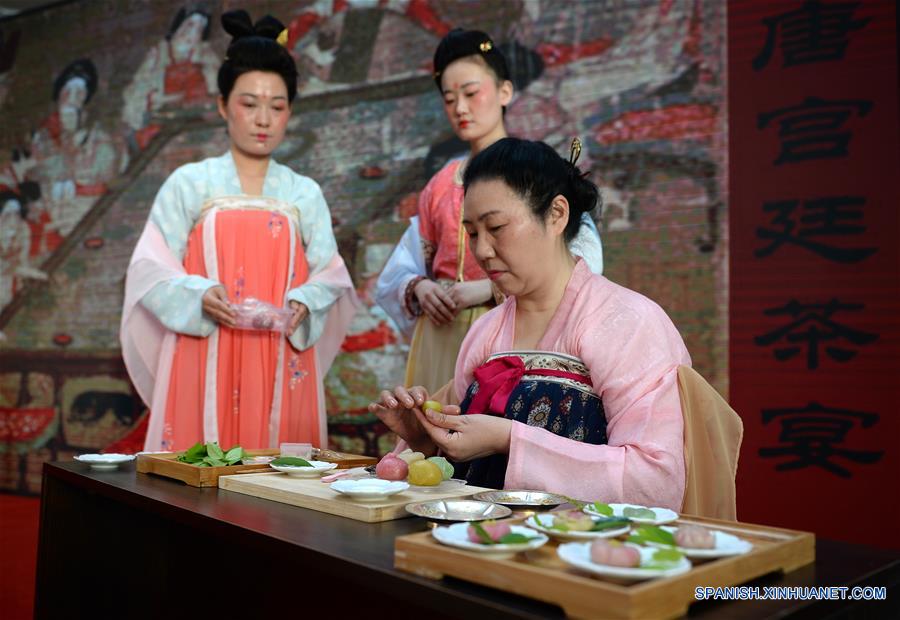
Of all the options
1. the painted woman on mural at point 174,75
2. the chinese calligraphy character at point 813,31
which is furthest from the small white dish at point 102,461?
the painted woman on mural at point 174,75

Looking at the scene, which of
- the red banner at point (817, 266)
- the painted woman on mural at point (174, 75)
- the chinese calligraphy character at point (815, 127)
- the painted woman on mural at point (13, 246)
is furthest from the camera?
the painted woman on mural at point (13, 246)

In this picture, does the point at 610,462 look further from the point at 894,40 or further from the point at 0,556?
the point at 0,556

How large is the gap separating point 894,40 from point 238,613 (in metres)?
3.27

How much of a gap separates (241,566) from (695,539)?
128 cm

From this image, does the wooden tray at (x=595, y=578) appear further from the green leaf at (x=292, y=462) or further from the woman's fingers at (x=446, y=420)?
the green leaf at (x=292, y=462)

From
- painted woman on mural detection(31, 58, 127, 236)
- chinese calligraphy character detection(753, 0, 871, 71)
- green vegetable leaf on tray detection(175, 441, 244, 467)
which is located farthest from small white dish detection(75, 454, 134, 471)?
painted woman on mural detection(31, 58, 127, 236)

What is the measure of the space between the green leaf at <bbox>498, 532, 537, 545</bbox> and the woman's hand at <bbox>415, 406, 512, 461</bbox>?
1.78ft

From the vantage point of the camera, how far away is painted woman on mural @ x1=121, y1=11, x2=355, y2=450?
3.05 metres

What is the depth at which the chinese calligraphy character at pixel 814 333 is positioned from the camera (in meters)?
3.40

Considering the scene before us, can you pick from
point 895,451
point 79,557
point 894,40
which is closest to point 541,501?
point 79,557

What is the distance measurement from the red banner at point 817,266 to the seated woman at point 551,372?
2041 millimetres

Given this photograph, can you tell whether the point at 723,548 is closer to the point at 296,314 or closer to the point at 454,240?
the point at 454,240

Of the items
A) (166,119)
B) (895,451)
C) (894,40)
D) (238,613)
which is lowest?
(238,613)

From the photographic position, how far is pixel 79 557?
79.0 inches
